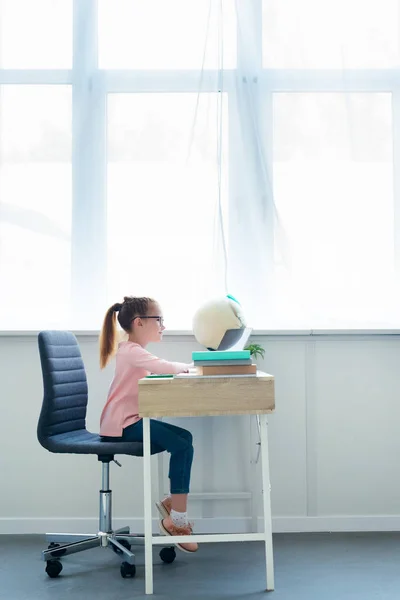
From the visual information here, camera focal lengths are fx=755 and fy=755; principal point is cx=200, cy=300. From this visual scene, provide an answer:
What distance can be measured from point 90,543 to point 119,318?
0.84 m

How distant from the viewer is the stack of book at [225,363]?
8.04ft

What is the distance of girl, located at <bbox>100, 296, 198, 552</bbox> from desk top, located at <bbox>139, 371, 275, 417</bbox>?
0.24 m

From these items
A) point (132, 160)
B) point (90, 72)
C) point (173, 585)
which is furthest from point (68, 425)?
point (90, 72)

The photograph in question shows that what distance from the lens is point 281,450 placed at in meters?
3.31

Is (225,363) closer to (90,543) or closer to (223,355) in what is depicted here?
(223,355)

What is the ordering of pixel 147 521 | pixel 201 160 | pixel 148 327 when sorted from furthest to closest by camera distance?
1. pixel 201 160
2. pixel 148 327
3. pixel 147 521

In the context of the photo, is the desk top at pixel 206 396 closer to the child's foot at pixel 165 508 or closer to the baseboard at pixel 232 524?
the child's foot at pixel 165 508

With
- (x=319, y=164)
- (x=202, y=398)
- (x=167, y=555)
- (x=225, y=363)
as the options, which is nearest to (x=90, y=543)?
(x=167, y=555)

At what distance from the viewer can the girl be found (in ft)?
8.67

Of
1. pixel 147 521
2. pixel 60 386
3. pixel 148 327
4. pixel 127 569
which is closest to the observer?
pixel 147 521

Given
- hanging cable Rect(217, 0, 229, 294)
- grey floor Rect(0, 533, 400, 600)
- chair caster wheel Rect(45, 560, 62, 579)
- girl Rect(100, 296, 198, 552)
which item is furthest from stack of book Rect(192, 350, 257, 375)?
hanging cable Rect(217, 0, 229, 294)

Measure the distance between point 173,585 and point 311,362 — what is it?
4.01 ft

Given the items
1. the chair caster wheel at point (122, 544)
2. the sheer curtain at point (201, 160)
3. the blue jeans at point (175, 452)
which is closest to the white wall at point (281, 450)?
the sheer curtain at point (201, 160)

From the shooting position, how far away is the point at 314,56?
11.5 ft
